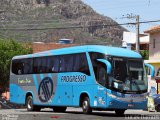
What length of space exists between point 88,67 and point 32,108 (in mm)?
7369

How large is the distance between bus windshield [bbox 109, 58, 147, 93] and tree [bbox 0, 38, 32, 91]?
34.0 metres

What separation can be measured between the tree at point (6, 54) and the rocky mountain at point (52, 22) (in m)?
59.7

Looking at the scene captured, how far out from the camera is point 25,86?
33062mm

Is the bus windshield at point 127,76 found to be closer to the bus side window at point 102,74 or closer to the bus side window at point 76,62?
the bus side window at point 102,74

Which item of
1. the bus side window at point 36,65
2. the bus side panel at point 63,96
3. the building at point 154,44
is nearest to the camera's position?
the bus side panel at point 63,96

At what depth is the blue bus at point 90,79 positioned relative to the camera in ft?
82.4

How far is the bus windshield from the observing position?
82.3 ft

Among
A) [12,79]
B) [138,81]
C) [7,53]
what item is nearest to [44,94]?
[12,79]

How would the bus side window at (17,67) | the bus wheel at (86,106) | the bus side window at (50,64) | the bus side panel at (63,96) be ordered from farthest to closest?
the bus side window at (17,67) → the bus side window at (50,64) → the bus side panel at (63,96) → the bus wheel at (86,106)

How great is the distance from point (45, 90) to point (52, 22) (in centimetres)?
11351

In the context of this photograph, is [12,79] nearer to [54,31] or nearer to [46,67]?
[46,67]

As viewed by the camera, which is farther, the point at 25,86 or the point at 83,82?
the point at 25,86

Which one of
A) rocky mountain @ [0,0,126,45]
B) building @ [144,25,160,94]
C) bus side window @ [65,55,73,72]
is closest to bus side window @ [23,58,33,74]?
bus side window @ [65,55,73,72]

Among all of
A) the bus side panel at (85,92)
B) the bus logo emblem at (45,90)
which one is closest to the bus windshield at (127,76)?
the bus side panel at (85,92)
